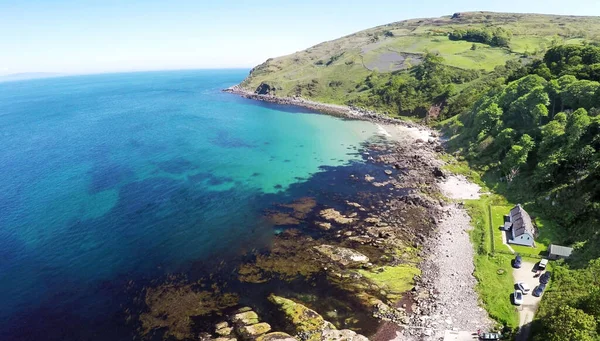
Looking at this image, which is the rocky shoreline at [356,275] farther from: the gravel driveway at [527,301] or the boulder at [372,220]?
the gravel driveway at [527,301]

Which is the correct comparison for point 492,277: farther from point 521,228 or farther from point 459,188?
point 459,188

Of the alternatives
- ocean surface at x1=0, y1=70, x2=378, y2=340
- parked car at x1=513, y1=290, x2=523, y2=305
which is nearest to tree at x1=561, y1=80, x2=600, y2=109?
ocean surface at x1=0, y1=70, x2=378, y2=340

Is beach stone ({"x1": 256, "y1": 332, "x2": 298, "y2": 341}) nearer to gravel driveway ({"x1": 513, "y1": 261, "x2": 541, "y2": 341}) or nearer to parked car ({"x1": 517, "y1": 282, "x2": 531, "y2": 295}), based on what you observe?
gravel driveway ({"x1": 513, "y1": 261, "x2": 541, "y2": 341})

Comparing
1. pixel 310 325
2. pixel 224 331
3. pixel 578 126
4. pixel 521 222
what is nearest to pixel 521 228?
pixel 521 222

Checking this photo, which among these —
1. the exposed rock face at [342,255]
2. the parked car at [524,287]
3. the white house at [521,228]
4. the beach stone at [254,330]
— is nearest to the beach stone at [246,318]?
the beach stone at [254,330]

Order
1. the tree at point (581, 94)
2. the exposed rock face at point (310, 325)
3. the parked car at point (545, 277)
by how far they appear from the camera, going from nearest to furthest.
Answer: the exposed rock face at point (310, 325), the parked car at point (545, 277), the tree at point (581, 94)

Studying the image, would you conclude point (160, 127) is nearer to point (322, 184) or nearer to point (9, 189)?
point (9, 189)
